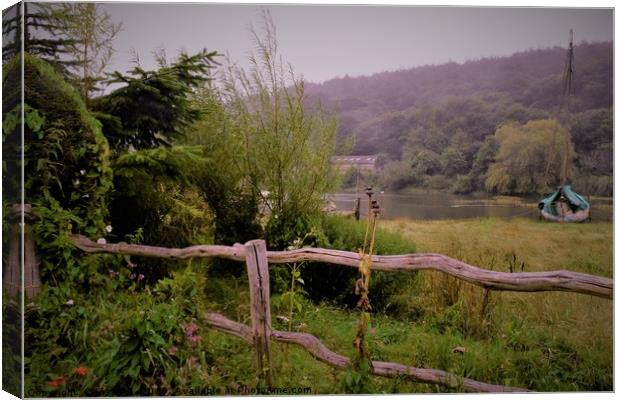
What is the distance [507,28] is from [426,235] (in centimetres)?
152

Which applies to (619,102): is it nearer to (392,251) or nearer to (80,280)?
(392,251)

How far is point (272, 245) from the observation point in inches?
146

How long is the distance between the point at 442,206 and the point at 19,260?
9.37ft

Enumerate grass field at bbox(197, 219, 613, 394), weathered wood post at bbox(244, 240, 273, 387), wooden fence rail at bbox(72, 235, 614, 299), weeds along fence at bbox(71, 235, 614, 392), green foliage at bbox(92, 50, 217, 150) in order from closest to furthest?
wooden fence rail at bbox(72, 235, 614, 299)
weeds along fence at bbox(71, 235, 614, 392)
weathered wood post at bbox(244, 240, 273, 387)
grass field at bbox(197, 219, 613, 394)
green foliage at bbox(92, 50, 217, 150)

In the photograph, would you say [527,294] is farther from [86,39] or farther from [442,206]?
[86,39]

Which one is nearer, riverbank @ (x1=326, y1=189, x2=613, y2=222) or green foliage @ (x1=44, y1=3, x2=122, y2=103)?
green foliage @ (x1=44, y1=3, x2=122, y2=103)

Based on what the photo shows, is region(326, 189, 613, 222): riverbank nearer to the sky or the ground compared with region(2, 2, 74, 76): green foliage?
nearer to the ground

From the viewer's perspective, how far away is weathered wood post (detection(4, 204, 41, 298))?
11.6ft

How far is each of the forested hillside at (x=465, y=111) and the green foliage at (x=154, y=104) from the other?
0.80 m

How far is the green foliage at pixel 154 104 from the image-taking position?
12.0 ft

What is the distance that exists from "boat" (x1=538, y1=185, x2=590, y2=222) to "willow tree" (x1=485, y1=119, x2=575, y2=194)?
72 millimetres

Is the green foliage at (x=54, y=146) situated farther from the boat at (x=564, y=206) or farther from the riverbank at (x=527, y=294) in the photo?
the boat at (x=564, y=206)

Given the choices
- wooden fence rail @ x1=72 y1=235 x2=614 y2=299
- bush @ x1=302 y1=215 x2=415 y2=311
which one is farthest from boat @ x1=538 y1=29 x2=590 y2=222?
bush @ x1=302 y1=215 x2=415 y2=311

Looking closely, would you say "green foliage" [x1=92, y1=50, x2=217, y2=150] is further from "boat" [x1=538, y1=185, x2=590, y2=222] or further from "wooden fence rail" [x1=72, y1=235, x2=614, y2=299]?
"boat" [x1=538, y1=185, x2=590, y2=222]
